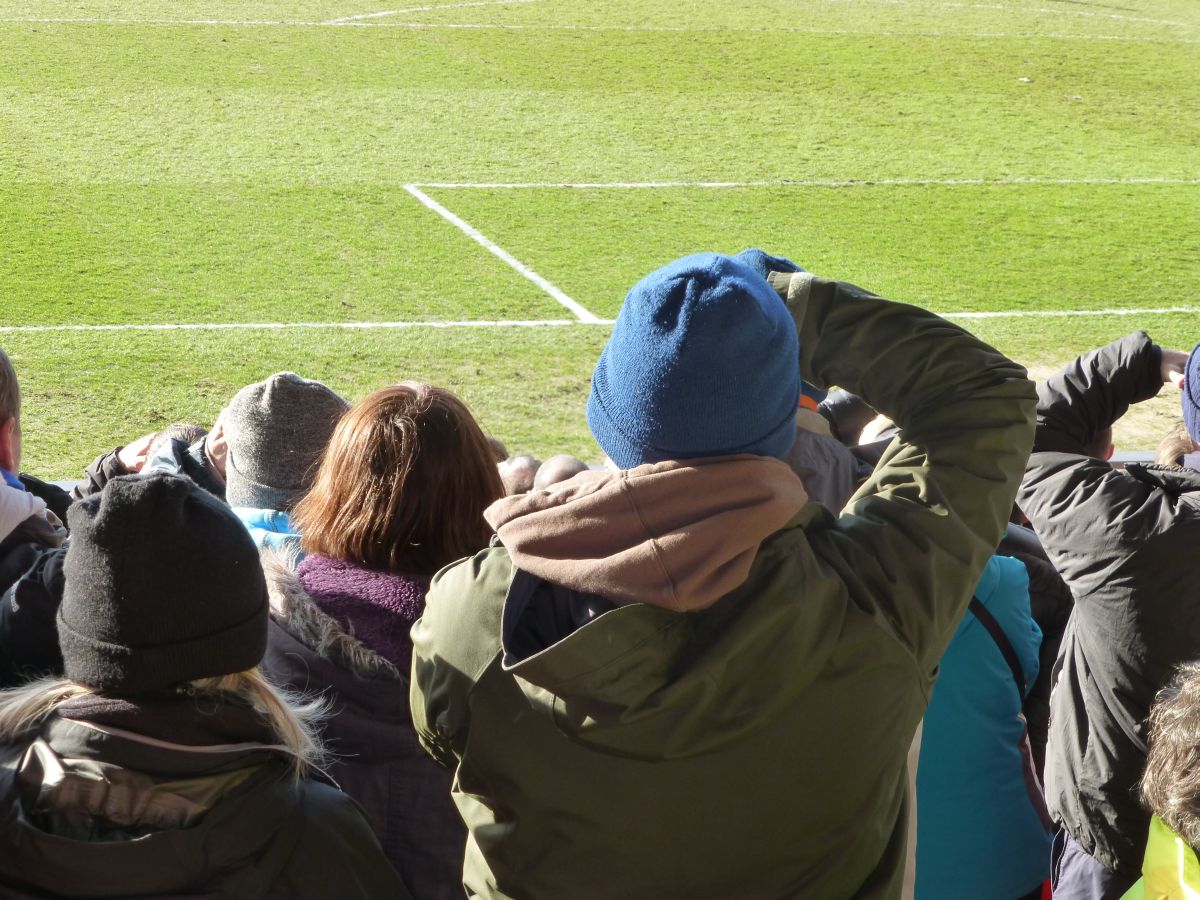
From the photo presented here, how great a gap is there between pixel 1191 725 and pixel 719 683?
760 mm

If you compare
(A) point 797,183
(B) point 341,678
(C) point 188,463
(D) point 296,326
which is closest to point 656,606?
(B) point 341,678

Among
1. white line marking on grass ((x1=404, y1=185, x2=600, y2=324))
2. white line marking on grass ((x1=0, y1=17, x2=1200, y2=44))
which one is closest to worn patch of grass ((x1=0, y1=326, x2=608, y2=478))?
white line marking on grass ((x1=404, y1=185, x2=600, y2=324))

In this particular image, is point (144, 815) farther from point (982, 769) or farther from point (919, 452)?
point (982, 769)

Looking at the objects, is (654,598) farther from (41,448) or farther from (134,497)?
(41,448)

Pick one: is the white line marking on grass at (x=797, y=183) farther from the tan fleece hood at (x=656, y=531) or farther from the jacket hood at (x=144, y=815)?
the tan fleece hood at (x=656, y=531)

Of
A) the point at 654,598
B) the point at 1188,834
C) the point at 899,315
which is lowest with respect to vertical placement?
the point at 1188,834

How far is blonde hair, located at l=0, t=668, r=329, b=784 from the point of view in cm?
193

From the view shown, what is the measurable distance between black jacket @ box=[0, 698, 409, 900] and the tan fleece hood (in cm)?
53

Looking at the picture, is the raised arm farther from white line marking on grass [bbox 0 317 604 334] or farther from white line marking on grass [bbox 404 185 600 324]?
white line marking on grass [bbox 404 185 600 324]

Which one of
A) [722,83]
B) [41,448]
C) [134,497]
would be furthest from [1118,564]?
[722,83]

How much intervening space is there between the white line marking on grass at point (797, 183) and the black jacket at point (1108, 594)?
31.4 feet

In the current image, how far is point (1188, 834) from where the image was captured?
1.96m

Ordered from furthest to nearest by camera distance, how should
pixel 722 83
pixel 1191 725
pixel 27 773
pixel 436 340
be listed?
pixel 722 83
pixel 436 340
pixel 1191 725
pixel 27 773

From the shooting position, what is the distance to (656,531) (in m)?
1.72
